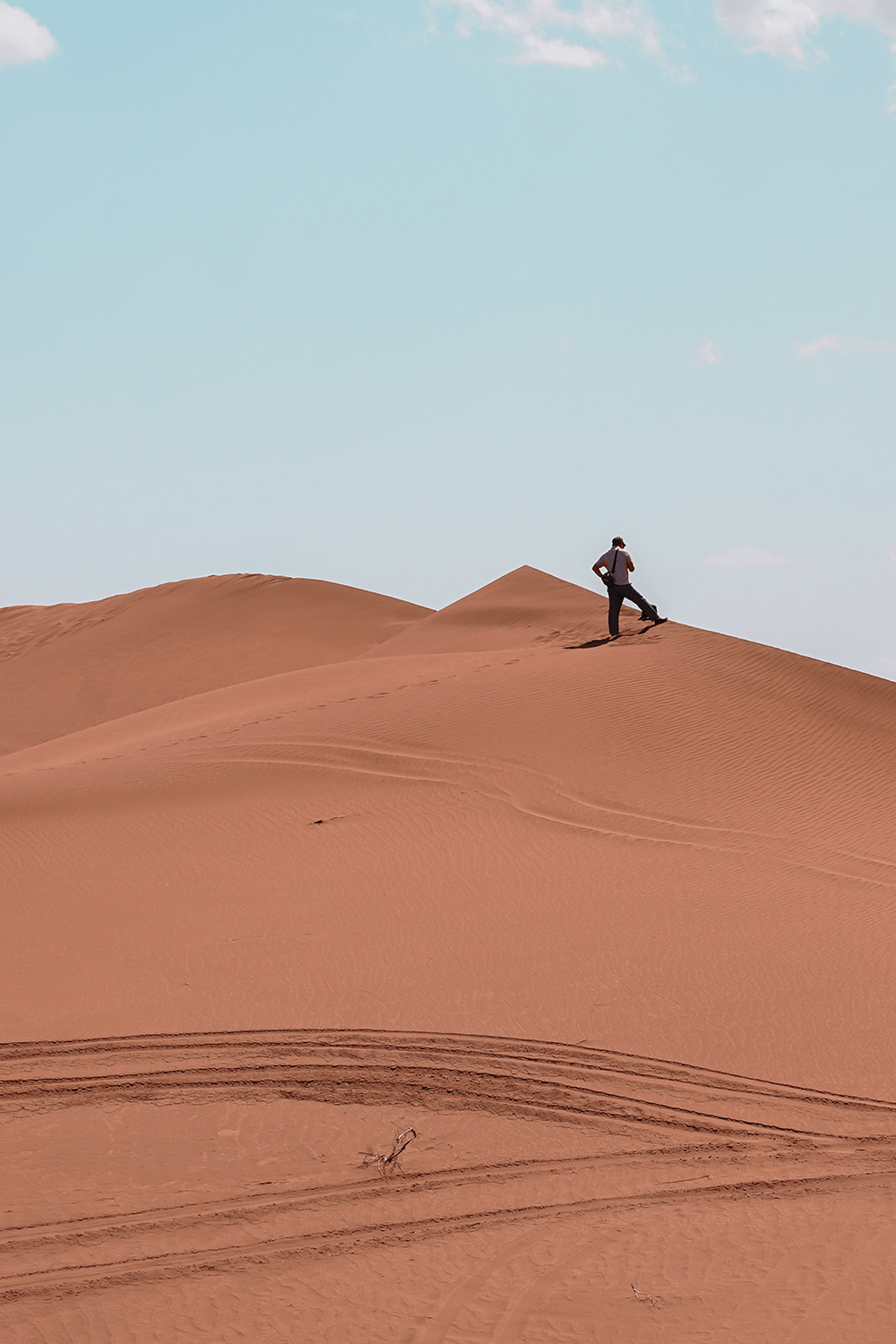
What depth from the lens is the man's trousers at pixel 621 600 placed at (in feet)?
49.8

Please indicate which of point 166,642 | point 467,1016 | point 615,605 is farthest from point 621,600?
point 166,642

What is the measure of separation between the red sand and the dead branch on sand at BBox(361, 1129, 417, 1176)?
0.09 feet

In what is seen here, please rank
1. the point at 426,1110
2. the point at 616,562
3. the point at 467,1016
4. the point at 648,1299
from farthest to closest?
the point at 616,562
the point at 467,1016
the point at 426,1110
the point at 648,1299

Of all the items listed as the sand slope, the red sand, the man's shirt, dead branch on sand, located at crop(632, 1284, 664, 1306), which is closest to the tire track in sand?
the red sand

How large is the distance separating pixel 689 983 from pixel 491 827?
12.0 feet

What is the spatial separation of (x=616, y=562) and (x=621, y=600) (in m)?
0.92

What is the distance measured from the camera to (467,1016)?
20.6 ft

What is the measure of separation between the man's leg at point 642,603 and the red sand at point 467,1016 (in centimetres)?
111

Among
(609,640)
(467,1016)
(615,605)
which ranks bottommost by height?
(467,1016)

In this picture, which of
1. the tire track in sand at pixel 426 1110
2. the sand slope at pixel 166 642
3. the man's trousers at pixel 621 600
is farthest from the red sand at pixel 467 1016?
the sand slope at pixel 166 642

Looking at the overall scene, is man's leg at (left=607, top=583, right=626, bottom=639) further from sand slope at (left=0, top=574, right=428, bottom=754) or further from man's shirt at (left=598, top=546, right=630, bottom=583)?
sand slope at (left=0, top=574, right=428, bottom=754)

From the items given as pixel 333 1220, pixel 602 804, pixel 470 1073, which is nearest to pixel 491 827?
pixel 602 804

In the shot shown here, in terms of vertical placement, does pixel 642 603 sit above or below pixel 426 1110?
above

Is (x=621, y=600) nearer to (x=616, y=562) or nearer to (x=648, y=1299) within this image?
(x=616, y=562)
